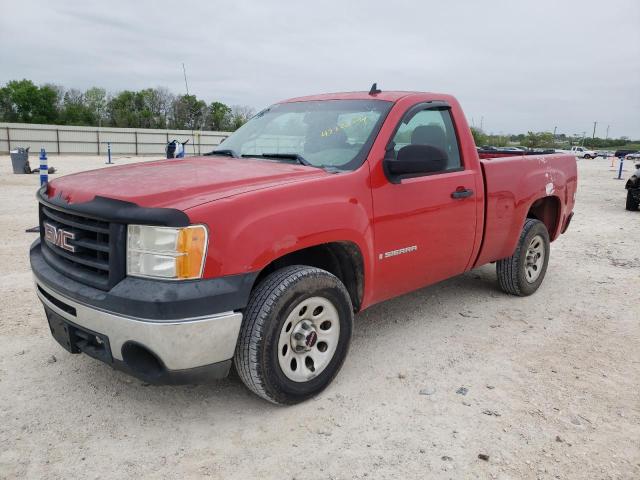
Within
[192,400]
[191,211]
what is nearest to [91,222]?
[191,211]

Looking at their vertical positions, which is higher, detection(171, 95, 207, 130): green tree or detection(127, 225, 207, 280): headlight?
detection(171, 95, 207, 130): green tree

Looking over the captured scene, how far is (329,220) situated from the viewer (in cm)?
303

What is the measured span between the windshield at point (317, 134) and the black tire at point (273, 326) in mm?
824

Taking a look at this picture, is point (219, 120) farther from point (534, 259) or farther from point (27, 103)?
point (534, 259)

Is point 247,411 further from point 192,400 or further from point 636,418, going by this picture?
point 636,418

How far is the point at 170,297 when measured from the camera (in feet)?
8.02

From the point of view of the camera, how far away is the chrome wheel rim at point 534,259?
520 centimetres

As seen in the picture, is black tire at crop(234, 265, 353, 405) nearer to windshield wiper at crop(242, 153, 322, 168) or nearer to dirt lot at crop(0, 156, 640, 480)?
dirt lot at crop(0, 156, 640, 480)

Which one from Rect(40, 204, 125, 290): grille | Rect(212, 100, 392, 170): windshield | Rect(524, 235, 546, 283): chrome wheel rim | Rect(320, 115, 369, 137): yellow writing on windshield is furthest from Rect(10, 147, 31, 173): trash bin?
Rect(524, 235, 546, 283): chrome wheel rim

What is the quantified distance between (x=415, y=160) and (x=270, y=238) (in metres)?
1.17


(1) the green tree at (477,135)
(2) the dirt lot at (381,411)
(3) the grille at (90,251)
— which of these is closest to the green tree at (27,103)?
(1) the green tree at (477,135)

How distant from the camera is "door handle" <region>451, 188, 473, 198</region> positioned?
3.96m

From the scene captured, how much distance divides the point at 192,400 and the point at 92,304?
90 cm

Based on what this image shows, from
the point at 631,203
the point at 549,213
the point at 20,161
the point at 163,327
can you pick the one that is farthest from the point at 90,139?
the point at 163,327
